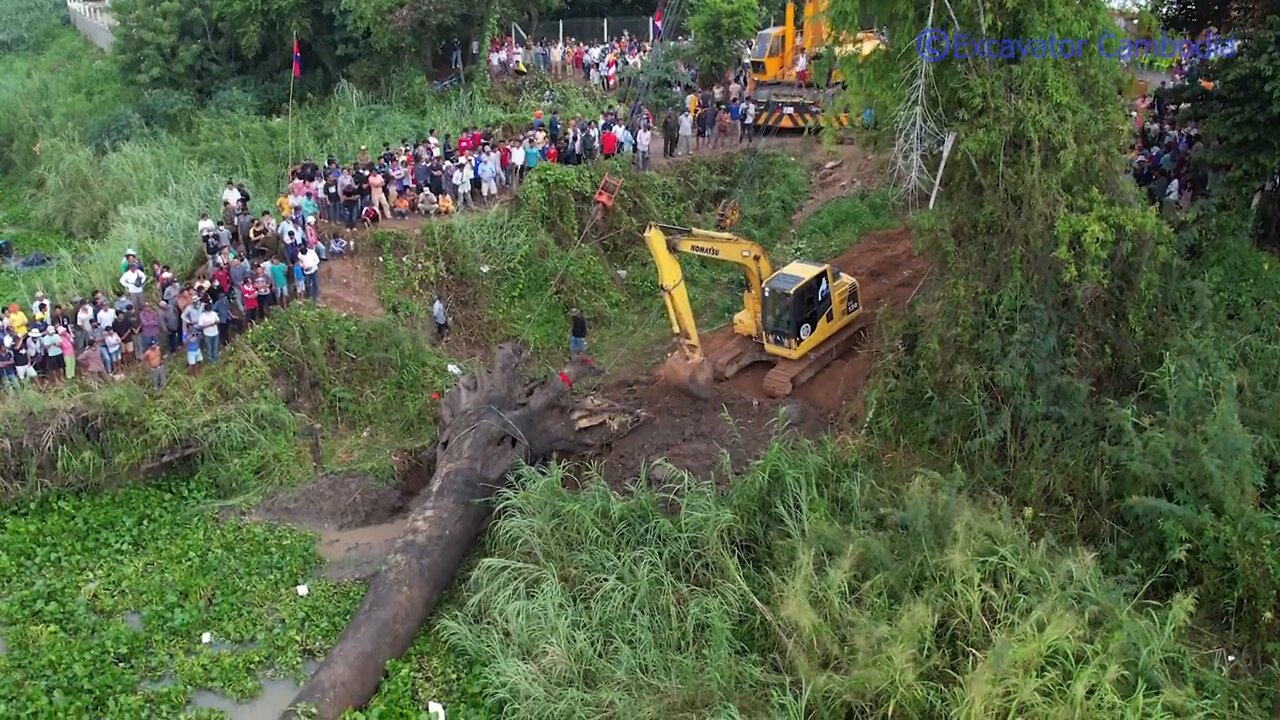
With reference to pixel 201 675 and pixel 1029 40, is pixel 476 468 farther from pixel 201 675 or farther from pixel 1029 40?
pixel 1029 40

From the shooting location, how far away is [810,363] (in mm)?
17516

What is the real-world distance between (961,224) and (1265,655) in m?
6.41

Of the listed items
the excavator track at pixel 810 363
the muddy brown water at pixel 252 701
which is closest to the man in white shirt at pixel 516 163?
the excavator track at pixel 810 363

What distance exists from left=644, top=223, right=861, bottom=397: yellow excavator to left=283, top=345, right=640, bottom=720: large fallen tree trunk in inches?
64.6

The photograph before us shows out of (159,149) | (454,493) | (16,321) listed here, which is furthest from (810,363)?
(159,149)

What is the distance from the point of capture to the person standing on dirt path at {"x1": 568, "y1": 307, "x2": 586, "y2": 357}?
18.9 metres

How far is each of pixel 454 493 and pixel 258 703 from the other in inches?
137

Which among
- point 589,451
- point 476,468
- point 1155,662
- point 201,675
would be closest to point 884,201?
point 589,451

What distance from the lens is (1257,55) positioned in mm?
16203

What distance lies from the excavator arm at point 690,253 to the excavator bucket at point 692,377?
14 centimetres

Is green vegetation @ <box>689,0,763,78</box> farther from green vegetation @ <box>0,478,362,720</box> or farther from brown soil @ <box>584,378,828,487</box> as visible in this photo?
green vegetation @ <box>0,478,362,720</box>

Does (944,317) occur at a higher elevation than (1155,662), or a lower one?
higher

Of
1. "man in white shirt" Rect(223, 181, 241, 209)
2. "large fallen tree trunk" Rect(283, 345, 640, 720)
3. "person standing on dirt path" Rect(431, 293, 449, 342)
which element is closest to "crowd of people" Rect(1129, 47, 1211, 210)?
"large fallen tree trunk" Rect(283, 345, 640, 720)

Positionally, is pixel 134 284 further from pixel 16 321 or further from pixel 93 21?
pixel 93 21
